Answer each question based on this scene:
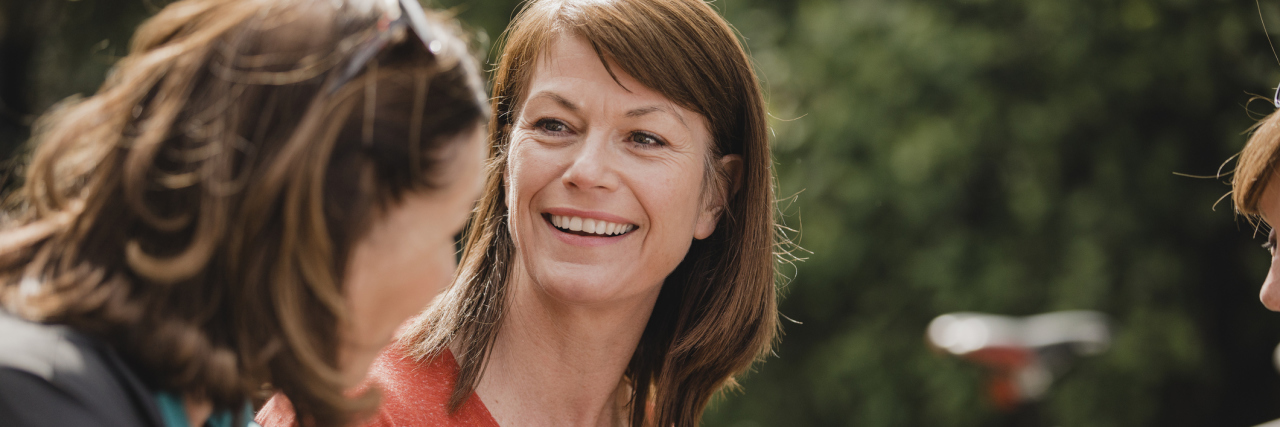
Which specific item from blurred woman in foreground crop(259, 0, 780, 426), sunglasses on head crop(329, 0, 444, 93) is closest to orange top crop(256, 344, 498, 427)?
blurred woman in foreground crop(259, 0, 780, 426)

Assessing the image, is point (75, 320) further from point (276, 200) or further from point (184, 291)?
point (276, 200)

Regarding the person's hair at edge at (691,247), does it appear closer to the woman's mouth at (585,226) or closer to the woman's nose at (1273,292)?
the woman's mouth at (585,226)

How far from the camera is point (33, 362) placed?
0.98 m

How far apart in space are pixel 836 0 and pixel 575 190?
378 cm

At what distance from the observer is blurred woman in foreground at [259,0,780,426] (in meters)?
2.03

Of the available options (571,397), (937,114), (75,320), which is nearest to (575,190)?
(571,397)

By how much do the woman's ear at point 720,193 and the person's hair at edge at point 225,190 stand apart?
1175mm

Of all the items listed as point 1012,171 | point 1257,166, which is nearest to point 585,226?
point 1257,166

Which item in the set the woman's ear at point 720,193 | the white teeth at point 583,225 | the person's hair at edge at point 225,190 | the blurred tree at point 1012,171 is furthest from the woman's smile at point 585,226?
the blurred tree at point 1012,171

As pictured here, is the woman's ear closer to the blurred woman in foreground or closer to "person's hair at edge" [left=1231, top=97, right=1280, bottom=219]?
the blurred woman in foreground

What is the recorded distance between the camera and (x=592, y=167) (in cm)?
199

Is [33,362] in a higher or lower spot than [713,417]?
higher

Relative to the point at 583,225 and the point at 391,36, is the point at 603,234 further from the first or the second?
the point at 391,36

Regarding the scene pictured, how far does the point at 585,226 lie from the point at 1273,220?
1.33m
